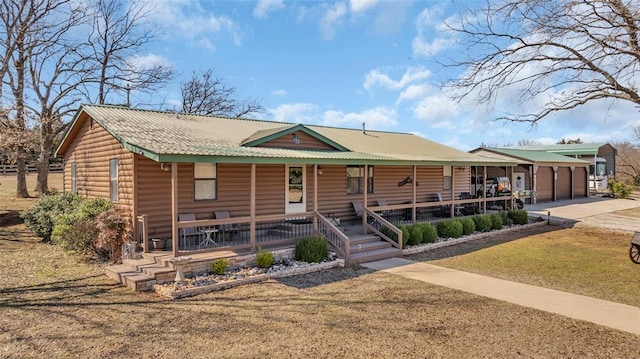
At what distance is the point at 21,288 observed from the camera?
27.1ft

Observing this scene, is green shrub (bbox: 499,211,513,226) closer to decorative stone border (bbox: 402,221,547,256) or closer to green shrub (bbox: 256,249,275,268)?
decorative stone border (bbox: 402,221,547,256)

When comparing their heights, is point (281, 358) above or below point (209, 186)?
below

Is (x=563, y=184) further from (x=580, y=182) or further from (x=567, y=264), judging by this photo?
(x=567, y=264)

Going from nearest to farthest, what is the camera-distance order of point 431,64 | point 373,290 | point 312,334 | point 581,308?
1. point 312,334
2. point 581,308
3. point 373,290
4. point 431,64

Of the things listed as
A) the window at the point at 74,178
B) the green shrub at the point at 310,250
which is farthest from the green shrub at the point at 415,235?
the window at the point at 74,178

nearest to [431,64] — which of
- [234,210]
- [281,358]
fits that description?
[234,210]

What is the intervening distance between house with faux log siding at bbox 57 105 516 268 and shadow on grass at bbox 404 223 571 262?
0.94 metres

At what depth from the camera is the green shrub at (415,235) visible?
1260 cm

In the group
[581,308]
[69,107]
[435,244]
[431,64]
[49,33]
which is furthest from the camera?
[69,107]

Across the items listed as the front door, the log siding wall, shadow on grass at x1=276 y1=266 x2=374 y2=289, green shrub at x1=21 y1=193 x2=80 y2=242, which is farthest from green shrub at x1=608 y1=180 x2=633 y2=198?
green shrub at x1=21 y1=193 x2=80 y2=242

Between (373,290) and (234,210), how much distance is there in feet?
18.5

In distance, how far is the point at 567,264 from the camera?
423 inches

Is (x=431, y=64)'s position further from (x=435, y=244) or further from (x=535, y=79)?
(x=435, y=244)

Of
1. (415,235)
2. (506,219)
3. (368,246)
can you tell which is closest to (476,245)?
(415,235)
